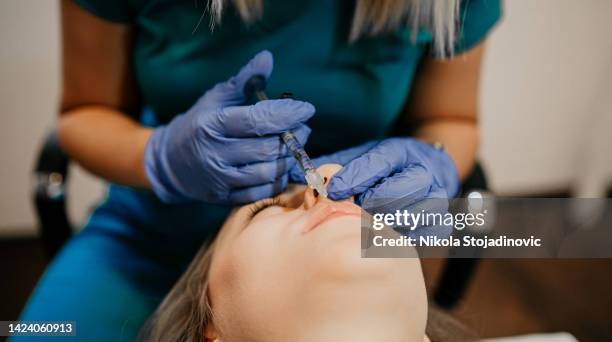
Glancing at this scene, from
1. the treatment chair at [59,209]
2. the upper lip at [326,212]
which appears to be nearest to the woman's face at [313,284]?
the upper lip at [326,212]

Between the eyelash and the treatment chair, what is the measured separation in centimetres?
39

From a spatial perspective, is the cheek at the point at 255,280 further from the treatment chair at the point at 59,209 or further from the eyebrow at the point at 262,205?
the treatment chair at the point at 59,209

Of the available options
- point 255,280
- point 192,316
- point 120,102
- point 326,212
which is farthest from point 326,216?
point 120,102

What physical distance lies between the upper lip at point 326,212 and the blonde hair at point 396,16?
290mm

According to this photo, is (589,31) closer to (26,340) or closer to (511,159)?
(511,159)

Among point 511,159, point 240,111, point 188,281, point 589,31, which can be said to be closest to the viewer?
point 240,111

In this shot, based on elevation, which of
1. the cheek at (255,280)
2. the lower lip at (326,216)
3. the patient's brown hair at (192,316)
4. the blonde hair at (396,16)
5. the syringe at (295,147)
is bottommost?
the patient's brown hair at (192,316)

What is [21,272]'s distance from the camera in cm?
160

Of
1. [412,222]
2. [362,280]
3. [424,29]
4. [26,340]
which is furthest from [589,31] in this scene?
[26,340]

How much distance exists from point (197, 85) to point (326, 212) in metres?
0.34

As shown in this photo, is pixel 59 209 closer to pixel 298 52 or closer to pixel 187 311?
pixel 187 311

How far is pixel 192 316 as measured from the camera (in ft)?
2.17

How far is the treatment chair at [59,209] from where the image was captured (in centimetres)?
90

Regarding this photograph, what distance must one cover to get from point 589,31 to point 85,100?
4.31 feet
